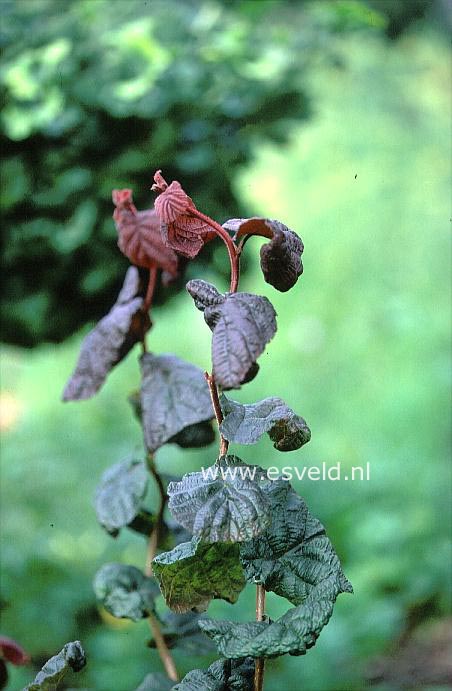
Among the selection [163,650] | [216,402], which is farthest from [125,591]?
[216,402]

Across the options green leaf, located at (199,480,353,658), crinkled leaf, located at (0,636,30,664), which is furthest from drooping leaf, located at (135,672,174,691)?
green leaf, located at (199,480,353,658)

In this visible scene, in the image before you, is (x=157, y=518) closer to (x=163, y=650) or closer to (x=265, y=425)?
(x=163, y=650)

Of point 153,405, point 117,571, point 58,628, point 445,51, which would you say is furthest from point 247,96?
point 445,51

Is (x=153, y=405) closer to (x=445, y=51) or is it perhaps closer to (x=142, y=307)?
(x=142, y=307)

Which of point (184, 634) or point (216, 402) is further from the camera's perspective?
point (184, 634)

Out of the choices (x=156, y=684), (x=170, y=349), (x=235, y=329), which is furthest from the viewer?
(x=170, y=349)

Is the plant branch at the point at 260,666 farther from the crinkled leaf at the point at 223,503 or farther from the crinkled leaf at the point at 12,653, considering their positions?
the crinkled leaf at the point at 12,653
